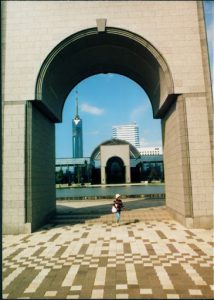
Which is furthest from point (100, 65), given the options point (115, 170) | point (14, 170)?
point (115, 170)

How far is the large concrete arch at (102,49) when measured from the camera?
1242cm

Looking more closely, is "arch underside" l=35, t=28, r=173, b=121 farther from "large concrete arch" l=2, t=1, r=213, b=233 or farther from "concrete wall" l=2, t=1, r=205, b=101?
"concrete wall" l=2, t=1, r=205, b=101

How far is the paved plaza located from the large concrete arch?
72.2 inches

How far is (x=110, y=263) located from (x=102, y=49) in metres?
11.4

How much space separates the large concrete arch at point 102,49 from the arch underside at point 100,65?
0.07m

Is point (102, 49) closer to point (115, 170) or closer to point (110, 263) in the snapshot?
point (110, 263)

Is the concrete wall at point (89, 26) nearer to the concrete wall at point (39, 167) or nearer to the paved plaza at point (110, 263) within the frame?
the concrete wall at point (39, 167)

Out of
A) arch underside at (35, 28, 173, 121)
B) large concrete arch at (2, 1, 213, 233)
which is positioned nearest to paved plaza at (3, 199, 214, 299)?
large concrete arch at (2, 1, 213, 233)

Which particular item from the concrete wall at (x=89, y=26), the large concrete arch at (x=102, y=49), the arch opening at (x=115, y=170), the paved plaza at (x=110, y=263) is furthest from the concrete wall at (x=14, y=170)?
the arch opening at (x=115, y=170)

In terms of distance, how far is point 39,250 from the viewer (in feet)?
31.1

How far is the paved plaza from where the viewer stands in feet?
19.7

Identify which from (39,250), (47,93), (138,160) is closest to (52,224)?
(39,250)

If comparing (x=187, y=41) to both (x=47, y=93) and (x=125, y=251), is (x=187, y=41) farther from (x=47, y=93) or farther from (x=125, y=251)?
(x=125, y=251)

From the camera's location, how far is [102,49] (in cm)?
1482
